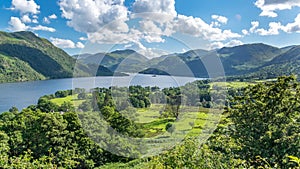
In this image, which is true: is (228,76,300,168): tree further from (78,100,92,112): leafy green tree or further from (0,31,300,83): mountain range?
(78,100,92,112): leafy green tree

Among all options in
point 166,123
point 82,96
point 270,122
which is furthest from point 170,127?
point 270,122

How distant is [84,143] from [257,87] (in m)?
11.7

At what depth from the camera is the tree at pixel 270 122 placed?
11.4 metres

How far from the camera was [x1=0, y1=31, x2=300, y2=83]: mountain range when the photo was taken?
27.2ft

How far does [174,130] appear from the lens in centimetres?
903

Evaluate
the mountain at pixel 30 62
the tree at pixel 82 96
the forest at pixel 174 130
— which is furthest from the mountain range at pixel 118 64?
the tree at pixel 82 96

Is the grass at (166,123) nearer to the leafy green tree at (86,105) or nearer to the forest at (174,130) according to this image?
the forest at (174,130)

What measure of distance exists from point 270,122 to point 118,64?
7750 millimetres

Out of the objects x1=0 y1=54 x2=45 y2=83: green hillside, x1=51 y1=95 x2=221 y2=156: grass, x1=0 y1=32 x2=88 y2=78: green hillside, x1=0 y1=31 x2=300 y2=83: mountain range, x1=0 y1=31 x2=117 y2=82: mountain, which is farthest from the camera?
x1=0 y1=32 x2=88 y2=78: green hillside

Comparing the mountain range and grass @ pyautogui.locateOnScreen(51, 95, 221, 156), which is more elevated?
the mountain range

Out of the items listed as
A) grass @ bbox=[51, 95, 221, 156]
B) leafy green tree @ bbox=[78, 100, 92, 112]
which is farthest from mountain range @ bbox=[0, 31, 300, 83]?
leafy green tree @ bbox=[78, 100, 92, 112]

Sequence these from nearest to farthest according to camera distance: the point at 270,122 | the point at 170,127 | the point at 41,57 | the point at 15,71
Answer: the point at 170,127 → the point at 270,122 → the point at 15,71 → the point at 41,57

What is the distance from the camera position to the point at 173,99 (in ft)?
30.2

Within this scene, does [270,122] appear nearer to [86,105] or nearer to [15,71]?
[86,105]
